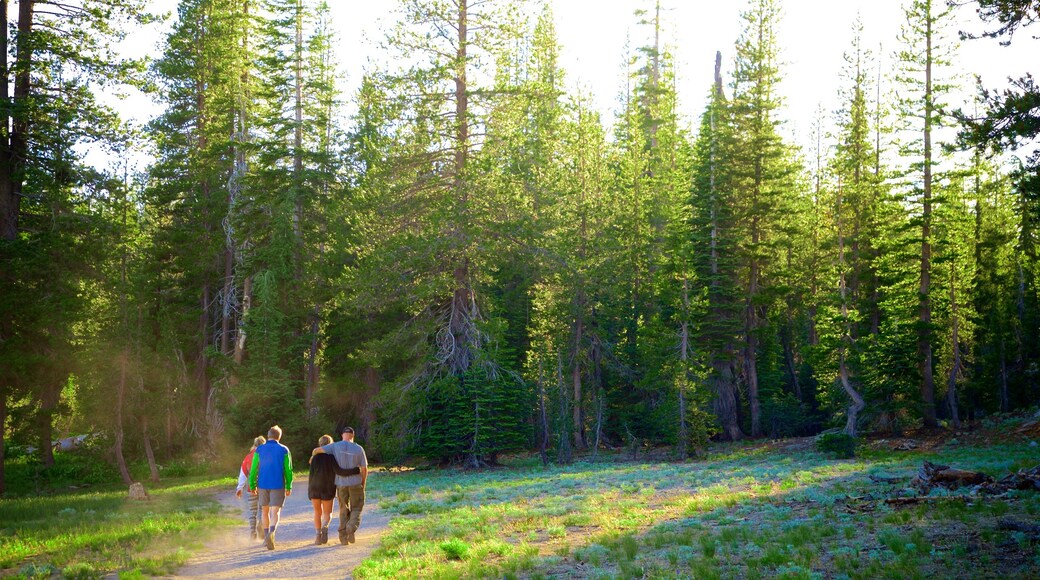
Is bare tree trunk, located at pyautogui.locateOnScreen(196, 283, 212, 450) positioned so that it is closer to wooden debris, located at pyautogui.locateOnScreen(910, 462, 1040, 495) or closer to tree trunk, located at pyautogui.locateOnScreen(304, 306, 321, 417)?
tree trunk, located at pyautogui.locateOnScreen(304, 306, 321, 417)

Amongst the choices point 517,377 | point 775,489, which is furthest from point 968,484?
point 517,377

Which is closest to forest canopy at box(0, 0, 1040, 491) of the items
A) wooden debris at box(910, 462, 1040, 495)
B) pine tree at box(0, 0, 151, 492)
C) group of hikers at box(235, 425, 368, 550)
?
pine tree at box(0, 0, 151, 492)

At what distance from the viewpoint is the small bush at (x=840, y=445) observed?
27766 mm

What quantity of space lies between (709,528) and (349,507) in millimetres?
5611

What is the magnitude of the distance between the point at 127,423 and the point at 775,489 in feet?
69.2

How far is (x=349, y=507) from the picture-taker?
1342cm

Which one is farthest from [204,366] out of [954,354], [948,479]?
[954,354]

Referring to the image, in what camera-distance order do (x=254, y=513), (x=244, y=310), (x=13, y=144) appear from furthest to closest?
(x=244, y=310) < (x=13, y=144) < (x=254, y=513)

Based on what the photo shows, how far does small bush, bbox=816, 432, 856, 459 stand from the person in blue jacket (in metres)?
20.3

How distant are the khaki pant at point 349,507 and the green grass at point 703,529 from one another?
60 cm

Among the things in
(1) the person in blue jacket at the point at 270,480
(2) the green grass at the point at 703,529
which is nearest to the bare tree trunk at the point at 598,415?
(2) the green grass at the point at 703,529

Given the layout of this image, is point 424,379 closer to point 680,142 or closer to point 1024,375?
point 1024,375

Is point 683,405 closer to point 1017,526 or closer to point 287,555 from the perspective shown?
point 1017,526

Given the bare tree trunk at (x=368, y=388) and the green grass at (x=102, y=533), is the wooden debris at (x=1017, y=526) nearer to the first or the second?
the green grass at (x=102, y=533)
